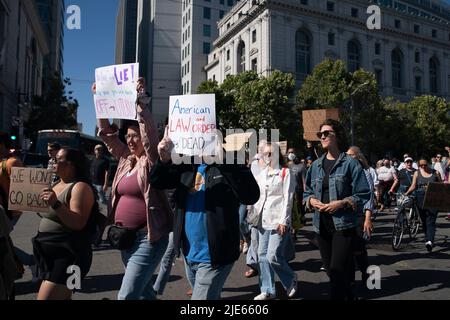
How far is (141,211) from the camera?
142 inches

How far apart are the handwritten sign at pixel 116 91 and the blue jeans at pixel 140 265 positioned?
3.65 ft

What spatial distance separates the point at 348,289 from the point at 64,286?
257cm

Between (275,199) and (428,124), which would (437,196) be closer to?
(275,199)

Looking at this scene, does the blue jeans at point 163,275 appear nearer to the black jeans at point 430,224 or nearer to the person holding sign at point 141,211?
the person holding sign at point 141,211

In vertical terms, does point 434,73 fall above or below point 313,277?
above

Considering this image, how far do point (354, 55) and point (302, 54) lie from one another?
8.94m

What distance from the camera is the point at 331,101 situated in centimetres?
3759

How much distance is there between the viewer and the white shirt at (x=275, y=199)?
5.30 m

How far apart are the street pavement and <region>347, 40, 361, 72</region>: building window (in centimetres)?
5120

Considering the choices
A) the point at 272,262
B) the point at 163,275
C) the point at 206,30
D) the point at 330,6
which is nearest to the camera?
the point at 163,275

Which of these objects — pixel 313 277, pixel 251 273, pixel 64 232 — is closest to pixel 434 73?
pixel 313 277

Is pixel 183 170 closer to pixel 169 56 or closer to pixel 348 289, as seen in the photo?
pixel 348 289

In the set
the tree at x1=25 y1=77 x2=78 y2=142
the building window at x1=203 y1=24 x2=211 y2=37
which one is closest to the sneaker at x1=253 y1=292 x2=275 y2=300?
the tree at x1=25 y1=77 x2=78 y2=142

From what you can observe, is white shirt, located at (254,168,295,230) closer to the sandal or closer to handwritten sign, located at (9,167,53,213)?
the sandal
